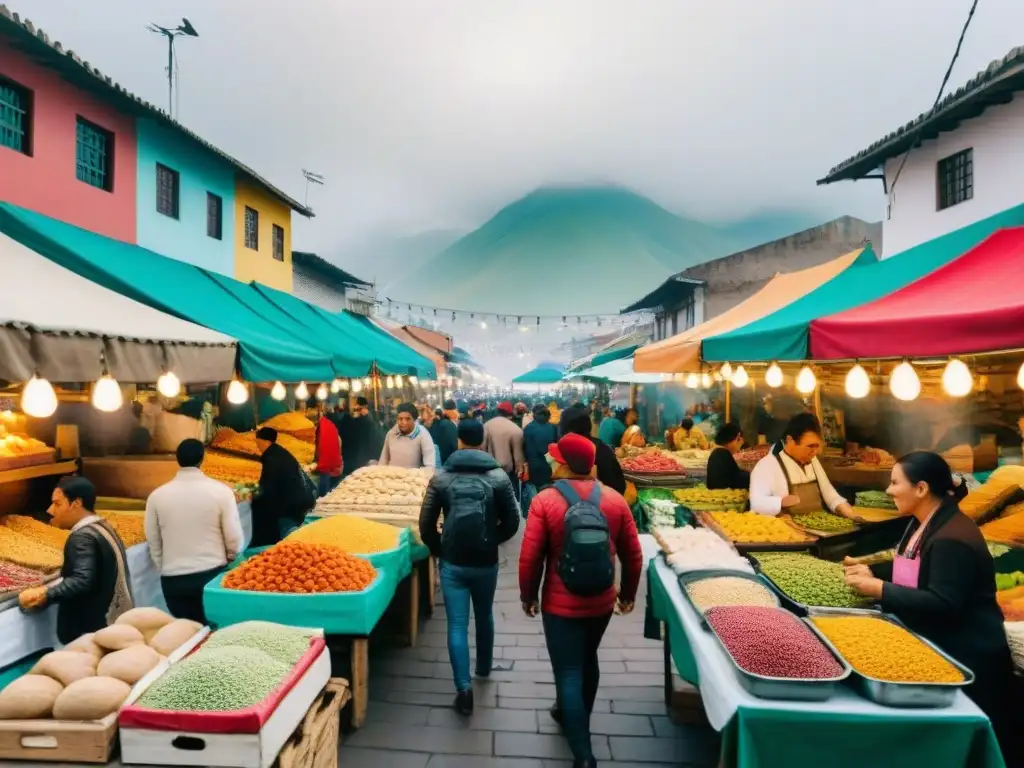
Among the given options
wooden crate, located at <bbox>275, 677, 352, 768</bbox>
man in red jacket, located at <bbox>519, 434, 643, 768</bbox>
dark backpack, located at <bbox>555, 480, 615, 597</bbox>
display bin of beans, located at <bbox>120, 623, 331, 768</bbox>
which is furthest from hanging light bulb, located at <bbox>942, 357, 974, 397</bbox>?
display bin of beans, located at <bbox>120, 623, 331, 768</bbox>

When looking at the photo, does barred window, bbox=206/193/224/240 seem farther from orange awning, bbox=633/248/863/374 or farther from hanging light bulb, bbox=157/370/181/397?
orange awning, bbox=633/248/863/374

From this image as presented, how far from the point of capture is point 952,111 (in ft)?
37.8

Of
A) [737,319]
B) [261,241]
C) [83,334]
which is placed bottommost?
[83,334]

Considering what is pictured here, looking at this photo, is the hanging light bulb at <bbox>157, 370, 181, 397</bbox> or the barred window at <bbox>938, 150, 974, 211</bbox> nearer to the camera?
the hanging light bulb at <bbox>157, 370, 181, 397</bbox>

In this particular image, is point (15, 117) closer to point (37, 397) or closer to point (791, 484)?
point (37, 397)

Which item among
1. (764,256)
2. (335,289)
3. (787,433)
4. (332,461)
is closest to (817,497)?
(787,433)

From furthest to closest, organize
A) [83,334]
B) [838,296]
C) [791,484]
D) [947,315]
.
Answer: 1. [838,296]
2. [791,484]
3. [83,334]
4. [947,315]

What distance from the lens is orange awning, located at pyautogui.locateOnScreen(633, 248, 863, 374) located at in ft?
25.7

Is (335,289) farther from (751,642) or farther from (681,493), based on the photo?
(751,642)

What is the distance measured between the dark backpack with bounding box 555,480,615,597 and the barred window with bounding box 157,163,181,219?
11263 mm

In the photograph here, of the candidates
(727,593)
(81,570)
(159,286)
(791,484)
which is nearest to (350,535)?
(81,570)

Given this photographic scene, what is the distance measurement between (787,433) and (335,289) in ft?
71.9

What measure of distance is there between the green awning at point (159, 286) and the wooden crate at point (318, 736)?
4152 mm

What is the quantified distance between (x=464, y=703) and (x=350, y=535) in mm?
1749
